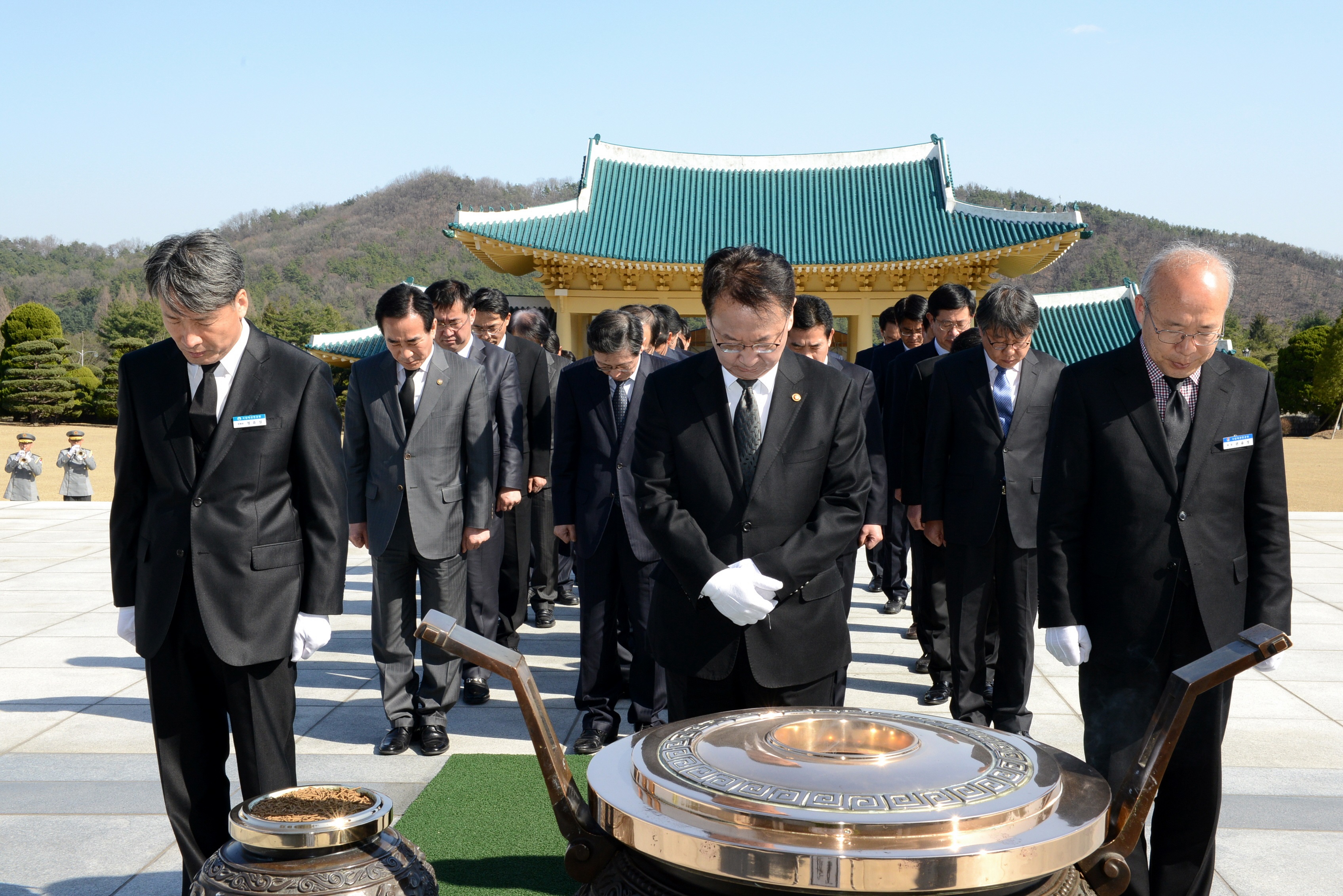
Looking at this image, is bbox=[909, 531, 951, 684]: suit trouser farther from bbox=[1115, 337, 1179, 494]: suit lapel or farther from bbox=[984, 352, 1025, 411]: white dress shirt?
bbox=[1115, 337, 1179, 494]: suit lapel

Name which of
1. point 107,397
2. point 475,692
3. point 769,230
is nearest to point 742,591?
point 475,692

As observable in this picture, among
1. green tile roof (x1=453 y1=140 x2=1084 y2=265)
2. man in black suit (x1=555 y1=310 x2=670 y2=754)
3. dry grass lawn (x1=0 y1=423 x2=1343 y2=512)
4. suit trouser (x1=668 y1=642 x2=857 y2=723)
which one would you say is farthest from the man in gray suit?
dry grass lawn (x1=0 y1=423 x2=1343 y2=512)

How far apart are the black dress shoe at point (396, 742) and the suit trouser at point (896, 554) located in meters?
3.48

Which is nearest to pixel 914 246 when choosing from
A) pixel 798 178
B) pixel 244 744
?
pixel 798 178

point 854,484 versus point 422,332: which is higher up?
point 422,332

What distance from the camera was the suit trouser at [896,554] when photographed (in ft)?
22.0

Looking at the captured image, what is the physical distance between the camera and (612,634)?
14.3ft

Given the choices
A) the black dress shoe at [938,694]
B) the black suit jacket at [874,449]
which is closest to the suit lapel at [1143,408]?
the black suit jacket at [874,449]

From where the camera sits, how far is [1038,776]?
4.73 feet

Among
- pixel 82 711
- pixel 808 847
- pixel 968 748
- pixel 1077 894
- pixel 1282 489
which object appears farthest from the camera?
pixel 82 711

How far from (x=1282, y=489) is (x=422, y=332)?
3.07 metres

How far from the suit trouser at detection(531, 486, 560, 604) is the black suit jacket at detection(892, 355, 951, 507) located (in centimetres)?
258

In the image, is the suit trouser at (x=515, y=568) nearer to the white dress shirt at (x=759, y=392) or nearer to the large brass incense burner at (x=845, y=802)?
the white dress shirt at (x=759, y=392)

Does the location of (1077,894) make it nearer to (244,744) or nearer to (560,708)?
(244,744)
